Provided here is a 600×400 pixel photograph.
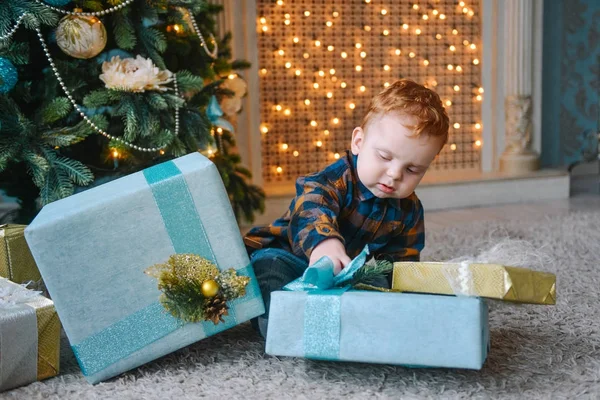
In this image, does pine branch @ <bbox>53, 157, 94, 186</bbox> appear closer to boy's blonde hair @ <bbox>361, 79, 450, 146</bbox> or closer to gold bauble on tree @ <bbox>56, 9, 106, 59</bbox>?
gold bauble on tree @ <bbox>56, 9, 106, 59</bbox>

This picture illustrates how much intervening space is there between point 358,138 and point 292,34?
1781 mm

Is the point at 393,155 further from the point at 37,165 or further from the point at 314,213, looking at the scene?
the point at 37,165

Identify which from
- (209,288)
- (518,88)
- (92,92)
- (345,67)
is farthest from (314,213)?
(518,88)

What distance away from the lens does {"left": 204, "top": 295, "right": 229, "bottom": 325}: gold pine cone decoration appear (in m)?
1.16

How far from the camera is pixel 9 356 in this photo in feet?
3.63

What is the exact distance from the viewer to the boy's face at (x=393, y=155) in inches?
47.3

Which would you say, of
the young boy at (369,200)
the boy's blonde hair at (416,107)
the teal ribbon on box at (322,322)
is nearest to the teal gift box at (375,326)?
the teal ribbon on box at (322,322)

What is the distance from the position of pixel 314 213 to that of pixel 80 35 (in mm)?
823

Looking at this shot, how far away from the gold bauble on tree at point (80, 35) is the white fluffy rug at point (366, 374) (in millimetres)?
768

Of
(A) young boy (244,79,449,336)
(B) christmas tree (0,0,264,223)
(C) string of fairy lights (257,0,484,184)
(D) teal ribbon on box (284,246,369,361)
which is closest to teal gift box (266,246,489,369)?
(D) teal ribbon on box (284,246,369,361)

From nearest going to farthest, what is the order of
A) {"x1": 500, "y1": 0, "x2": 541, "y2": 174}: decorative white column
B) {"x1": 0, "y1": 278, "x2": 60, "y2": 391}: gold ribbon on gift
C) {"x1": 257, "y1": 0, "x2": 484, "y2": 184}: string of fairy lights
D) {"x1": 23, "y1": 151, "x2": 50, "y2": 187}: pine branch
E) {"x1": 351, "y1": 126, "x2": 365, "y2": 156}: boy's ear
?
{"x1": 0, "y1": 278, "x2": 60, "y2": 391}: gold ribbon on gift → {"x1": 351, "y1": 126, "x2": 365, "y2": 156}: boy's ear → {"x1": 23, "y1": 151, "x2": 50, "y2": 187}: pine branch → {"x1": 257, "y1": 0, "x2": 484, "y2": 184}: string of fairy lights → {"x1": 500, "y1": 0, "x2": 541, "y2": 174}: decorative white column

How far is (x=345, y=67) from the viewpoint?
3.11 m

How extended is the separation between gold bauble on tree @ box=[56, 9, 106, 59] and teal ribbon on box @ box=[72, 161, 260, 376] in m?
0.66

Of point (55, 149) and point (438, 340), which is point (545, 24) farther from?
point (438, 340)
